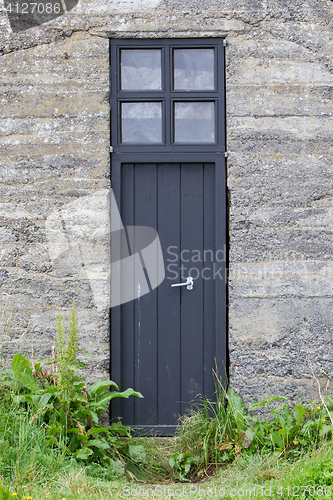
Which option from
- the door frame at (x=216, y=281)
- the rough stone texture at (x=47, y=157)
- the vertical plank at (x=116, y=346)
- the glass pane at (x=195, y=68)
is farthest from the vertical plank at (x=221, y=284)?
the rough stone texture at (x=47, y=157)

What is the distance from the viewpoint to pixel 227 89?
3162mm

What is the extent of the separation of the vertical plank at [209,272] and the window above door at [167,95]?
1.03ft

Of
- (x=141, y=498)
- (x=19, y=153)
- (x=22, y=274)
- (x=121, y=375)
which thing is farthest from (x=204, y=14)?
(x=141, y=498)

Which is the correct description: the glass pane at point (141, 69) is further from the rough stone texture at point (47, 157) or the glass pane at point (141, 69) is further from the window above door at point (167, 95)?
the rough stone texture at point (47, 157)

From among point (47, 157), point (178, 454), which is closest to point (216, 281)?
point (178, 454)

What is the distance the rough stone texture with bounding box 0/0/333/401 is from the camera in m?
3.12

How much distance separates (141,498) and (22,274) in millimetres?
1896

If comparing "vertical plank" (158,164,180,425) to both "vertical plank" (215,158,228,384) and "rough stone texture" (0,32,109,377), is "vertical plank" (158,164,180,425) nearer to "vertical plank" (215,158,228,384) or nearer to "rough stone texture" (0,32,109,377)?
"vertical plank" (215,158,228,384)

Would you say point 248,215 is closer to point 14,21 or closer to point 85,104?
point 85,104

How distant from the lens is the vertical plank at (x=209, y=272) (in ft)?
Answer: 10.5

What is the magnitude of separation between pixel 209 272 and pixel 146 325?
2.34ft

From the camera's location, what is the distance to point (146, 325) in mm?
3221

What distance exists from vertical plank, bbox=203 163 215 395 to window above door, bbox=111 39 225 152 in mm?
314

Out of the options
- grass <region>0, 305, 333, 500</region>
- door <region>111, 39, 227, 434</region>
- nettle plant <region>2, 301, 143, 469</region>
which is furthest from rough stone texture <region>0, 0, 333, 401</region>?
grass <region>0, 305, 333, 500</region>
